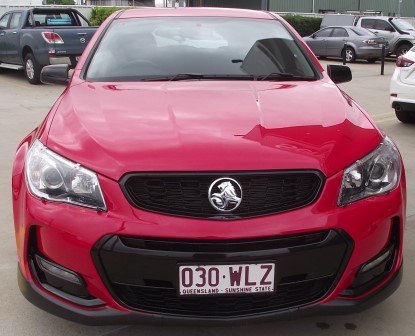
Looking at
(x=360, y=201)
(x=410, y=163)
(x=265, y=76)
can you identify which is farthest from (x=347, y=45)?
(x=360, y=201)

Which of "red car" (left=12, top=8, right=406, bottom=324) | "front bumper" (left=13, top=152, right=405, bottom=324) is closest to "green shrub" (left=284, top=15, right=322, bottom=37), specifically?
"red car" (left=12, top=8, right=406, bottom=324)

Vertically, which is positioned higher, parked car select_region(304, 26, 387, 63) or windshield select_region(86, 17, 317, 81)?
windshield select_region(86, 17, 317, 81)

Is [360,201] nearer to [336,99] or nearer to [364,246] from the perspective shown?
[364,246]

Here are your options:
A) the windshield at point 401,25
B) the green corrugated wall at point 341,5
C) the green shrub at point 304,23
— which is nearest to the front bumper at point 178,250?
the windshield at point 401,25

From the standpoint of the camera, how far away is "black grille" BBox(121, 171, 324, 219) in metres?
2.09

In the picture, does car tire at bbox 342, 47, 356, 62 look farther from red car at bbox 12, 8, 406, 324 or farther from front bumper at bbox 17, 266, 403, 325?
front bumper at bbox 17, 266, 403, 325

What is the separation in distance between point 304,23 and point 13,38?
1877cm

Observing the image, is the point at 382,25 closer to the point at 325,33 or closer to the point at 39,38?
the point at 325,33

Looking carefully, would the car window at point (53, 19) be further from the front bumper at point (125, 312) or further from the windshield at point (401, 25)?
the windshield at point (401, 25)

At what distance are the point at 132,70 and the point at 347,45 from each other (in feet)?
52.1

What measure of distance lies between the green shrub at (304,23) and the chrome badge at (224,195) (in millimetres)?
26385

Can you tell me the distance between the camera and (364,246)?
219 centimetres

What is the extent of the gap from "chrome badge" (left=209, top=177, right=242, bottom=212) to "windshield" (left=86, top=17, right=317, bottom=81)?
4.07ft

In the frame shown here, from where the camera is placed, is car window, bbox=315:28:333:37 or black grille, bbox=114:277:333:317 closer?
black grille, bbox=114:277:333:317
